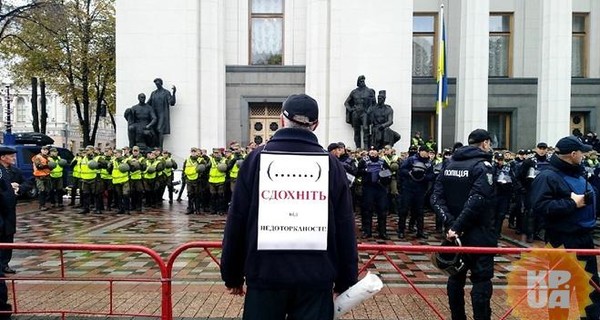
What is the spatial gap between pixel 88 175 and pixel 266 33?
35.5 feet

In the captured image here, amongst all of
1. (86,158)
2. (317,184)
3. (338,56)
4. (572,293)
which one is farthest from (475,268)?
(338,56)

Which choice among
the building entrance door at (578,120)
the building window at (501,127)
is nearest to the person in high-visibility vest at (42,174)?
the building window at (501,127)

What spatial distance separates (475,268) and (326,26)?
54.9ft

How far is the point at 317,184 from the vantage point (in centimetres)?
295

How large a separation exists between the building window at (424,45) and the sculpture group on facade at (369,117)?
5.62m

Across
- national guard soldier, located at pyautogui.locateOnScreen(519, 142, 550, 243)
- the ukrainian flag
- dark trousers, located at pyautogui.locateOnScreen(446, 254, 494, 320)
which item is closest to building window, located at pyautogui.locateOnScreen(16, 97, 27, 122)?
the ukrainian flag

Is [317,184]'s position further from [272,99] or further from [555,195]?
[272,99]

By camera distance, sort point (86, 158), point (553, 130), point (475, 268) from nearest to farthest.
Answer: point (475, 268) → point (86, 158) → point (553, 130)

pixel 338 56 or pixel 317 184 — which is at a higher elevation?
pixel 338 56

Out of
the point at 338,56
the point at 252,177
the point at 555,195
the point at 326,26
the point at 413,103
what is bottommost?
the point at 555,195

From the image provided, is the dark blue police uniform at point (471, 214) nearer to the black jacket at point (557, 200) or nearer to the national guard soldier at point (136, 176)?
the black jacket at point (557, 200)

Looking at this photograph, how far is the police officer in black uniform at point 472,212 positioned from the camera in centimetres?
483

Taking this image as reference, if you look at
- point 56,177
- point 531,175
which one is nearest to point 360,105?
point 531,175

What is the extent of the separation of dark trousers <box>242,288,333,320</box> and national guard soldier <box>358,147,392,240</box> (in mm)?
7850
